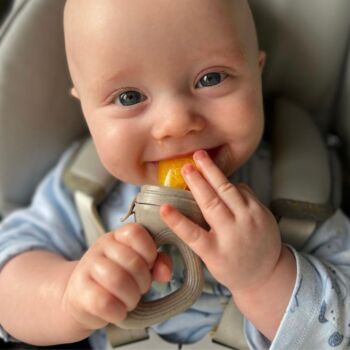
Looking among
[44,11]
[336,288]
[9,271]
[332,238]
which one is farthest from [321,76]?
[9,271]

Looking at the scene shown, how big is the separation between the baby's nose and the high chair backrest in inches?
12.3

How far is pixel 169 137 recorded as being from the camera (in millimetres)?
795

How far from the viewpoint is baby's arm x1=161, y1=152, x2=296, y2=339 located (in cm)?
75

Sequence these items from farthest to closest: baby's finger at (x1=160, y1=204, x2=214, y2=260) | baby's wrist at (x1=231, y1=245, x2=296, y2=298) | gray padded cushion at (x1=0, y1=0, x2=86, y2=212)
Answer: gray padded cushion at (x1=0, y1=0, x2=86, y2=212) < baby's wrist at (x1=231, y1=245, x2=296, y2=298) < baby's finger at (x1=160, y1=204, x2=214, y2=260)

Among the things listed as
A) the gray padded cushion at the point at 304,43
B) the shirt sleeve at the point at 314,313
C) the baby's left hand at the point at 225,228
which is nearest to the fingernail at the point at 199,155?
the baby's left hand at the point at 225,228

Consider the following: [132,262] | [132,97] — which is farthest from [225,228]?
[132,97]

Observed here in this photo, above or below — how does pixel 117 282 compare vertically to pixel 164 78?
below

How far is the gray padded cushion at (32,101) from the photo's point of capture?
3.22ft

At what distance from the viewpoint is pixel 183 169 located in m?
0.77

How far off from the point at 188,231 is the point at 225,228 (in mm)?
53

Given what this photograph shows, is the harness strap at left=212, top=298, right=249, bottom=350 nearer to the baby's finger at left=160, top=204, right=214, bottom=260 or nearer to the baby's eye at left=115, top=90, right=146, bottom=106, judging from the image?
the baby's finger at left=160, top=204, right=214, bottom=260

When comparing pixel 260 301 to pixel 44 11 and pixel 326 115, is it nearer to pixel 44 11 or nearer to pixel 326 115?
pixel 326 115

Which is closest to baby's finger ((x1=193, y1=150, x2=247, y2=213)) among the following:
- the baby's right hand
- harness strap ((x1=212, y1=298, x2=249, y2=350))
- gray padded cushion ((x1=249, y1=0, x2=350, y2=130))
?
the baby's right hand

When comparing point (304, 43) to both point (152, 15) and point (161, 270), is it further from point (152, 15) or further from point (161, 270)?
point (161, 270)
